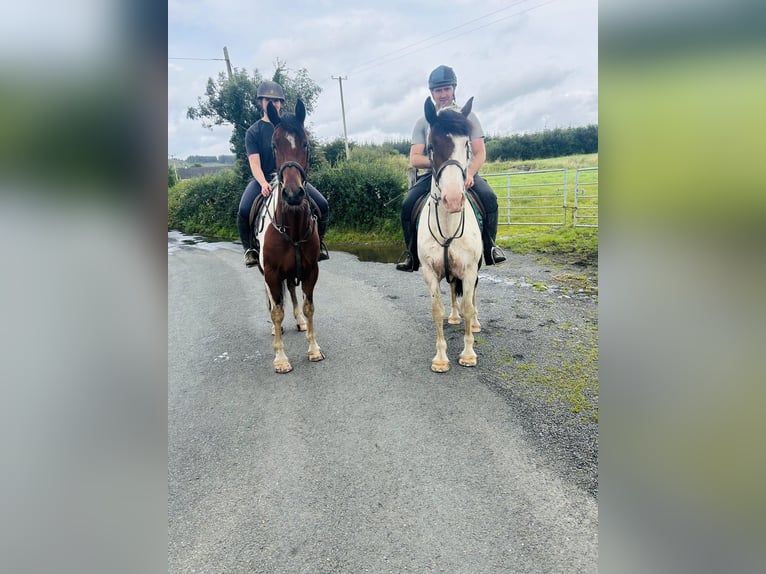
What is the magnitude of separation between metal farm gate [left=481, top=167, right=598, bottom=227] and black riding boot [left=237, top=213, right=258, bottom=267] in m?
9.17

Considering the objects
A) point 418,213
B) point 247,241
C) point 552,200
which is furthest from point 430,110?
point 552,200

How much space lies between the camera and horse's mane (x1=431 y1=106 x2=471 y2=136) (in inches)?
154

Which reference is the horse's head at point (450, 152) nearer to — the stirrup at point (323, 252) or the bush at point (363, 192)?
the stirrup at point (323, 252)

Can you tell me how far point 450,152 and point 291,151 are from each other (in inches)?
58.5

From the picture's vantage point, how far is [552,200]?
1455cm

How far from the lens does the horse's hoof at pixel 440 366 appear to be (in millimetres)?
4527

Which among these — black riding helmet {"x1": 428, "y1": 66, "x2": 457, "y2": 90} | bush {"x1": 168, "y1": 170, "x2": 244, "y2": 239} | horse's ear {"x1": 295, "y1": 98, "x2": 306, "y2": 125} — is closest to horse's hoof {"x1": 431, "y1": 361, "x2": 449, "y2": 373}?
horse's ear {"x1": 295, "y1": 98, "x2": 306, "y2": 125}

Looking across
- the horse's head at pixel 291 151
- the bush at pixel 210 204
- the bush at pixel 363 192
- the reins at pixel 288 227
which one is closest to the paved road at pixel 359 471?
the reins at pixel 288 227

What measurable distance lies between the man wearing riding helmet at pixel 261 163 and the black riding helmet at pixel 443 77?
1698 millimetres
